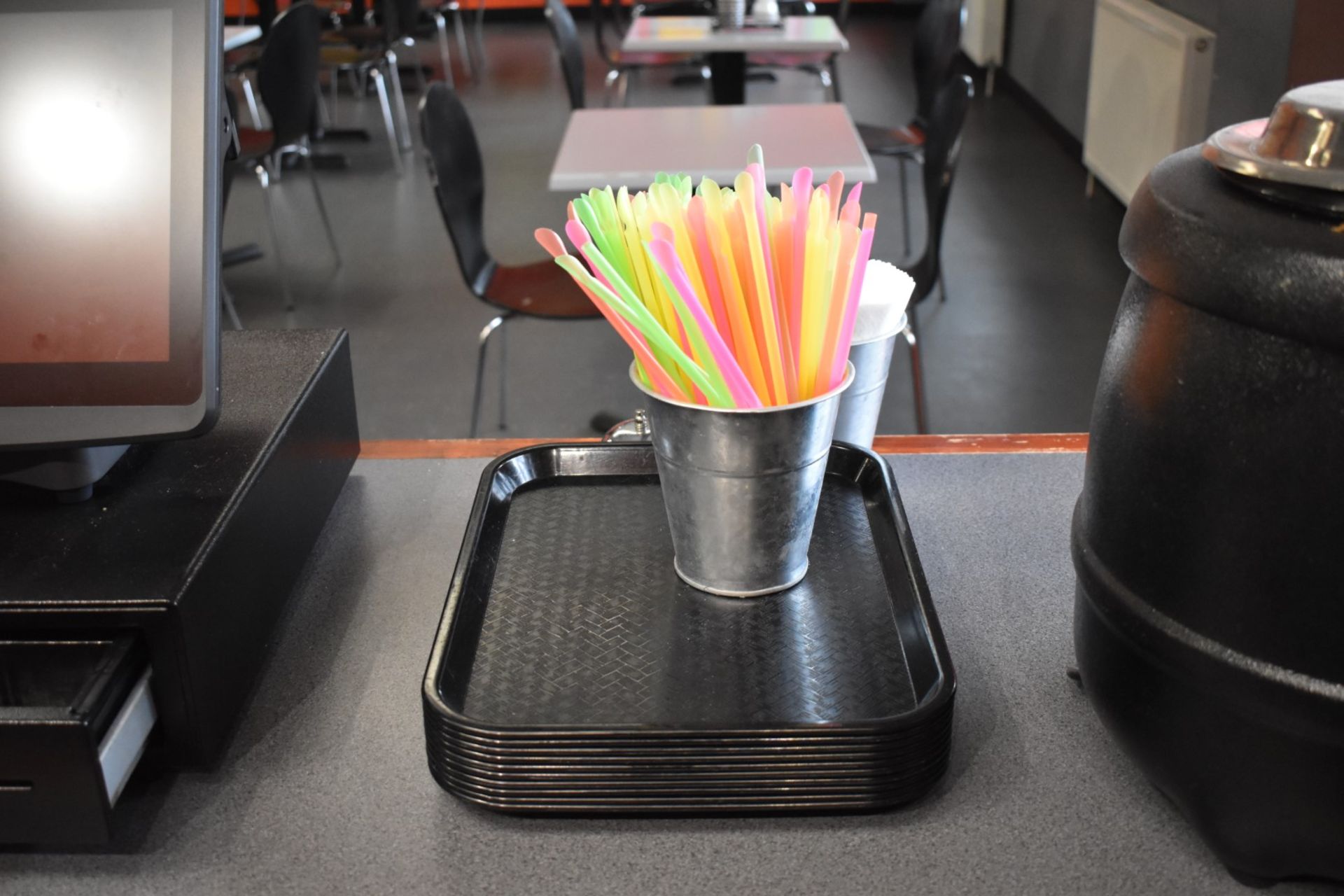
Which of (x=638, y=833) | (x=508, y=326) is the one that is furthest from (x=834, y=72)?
(x=638, y=833)

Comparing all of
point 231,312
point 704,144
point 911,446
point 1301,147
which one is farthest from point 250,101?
point 1301,147

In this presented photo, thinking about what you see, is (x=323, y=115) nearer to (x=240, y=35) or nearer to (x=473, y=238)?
(x=240, y=35)

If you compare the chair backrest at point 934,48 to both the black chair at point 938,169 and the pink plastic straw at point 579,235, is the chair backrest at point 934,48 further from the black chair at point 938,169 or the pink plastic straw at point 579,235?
the pink plastic straw at point 579,235

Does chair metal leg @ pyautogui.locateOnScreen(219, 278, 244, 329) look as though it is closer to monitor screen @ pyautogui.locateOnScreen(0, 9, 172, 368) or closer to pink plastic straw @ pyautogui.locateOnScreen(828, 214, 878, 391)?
monitor screen @ pyautogui.locateOnScreen(0, 9, 172, 368)

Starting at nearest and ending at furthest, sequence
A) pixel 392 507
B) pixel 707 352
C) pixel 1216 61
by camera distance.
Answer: pixel 707 352 < pixel 392 507 < pixel 1216 61

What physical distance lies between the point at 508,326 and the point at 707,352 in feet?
8.57

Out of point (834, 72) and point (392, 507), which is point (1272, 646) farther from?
point (834, 72)

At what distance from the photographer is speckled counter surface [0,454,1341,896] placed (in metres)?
0.47

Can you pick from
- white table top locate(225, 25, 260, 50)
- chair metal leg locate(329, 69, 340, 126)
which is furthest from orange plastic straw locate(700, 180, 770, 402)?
chair metal leg locate(329, 69, 340, 126)

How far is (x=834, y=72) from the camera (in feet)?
13.8

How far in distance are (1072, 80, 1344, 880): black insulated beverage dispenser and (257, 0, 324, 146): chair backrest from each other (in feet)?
9.49

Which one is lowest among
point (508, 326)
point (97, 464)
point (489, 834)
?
point (508, 326)

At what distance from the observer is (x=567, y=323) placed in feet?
10.1

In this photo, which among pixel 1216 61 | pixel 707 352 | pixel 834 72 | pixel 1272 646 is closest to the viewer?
pixel 1272 646
